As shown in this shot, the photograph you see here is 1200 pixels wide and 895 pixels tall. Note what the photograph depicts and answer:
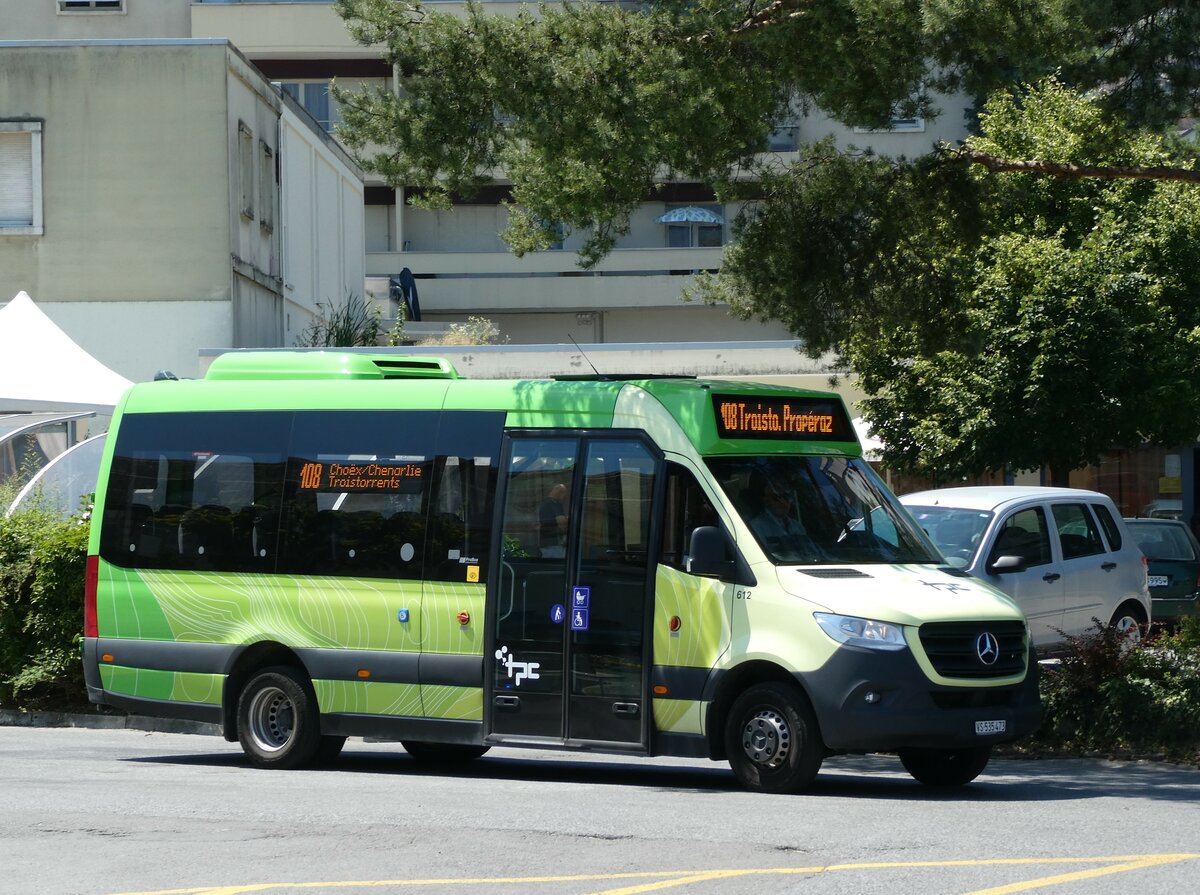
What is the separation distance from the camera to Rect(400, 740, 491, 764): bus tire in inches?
552

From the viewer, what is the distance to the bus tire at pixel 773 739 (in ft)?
36.3

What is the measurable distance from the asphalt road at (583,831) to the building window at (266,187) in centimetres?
1883

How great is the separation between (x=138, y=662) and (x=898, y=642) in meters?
5.93

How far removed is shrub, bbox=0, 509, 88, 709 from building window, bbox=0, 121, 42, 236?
1241 cm

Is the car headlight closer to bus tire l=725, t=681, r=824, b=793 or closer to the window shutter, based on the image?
bus tire l=725, t=681, r=824, b=793

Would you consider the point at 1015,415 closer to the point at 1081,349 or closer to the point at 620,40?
the point at 1081,349

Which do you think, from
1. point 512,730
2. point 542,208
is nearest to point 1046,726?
point 512,730

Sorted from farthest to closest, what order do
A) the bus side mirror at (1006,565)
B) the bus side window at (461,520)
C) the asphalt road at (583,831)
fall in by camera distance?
the bus side mirror at (1006,565), the bus side window at (461,520), the asphalt road at (583,831)

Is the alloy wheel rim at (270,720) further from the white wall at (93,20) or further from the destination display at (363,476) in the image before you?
the white wall at (93,20)

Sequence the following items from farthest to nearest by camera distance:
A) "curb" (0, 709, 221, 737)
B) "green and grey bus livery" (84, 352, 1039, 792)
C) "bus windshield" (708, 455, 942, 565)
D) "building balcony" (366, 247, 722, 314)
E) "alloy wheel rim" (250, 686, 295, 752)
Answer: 1. "building balcony" (366, 247, 722, 314)
2. "curb" (0, 709, 221, 737)
3. "alloy wheel rim" (250, 686, 295, 752)
4. "bus windshield" (708, 455, 942, 565)
5. "green and grey bus livery" (84, 352, 1039, 792)

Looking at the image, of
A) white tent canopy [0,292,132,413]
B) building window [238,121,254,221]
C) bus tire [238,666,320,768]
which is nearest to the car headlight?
bus tire [238,666,320,768]

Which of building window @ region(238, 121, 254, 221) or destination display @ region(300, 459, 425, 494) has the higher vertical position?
building window @ region(238, 121, 254, 221)

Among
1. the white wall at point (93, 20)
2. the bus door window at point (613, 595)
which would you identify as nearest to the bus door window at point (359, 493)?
the bus door window at point (613, 595)

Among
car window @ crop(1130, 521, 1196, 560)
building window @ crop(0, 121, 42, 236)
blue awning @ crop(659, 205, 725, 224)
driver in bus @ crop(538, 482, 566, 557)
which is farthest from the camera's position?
blue awning @ crop(659, 205, 725, 224)
